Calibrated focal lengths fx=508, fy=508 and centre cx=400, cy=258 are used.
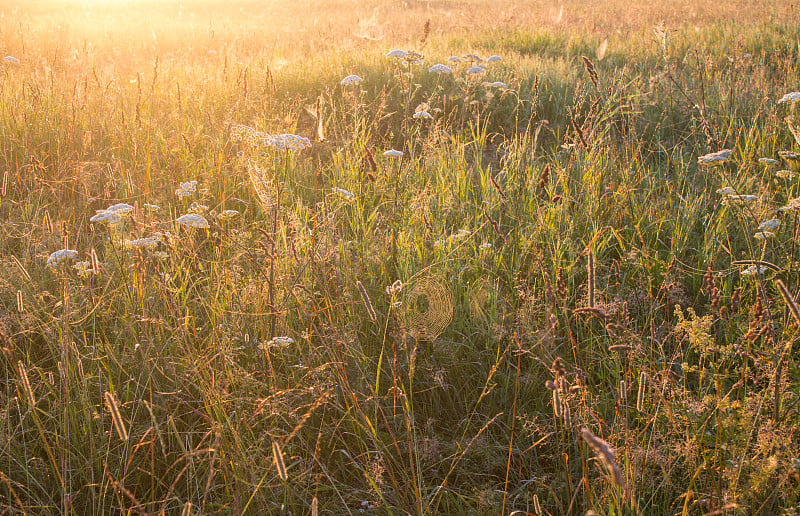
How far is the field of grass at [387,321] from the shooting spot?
1.43 m

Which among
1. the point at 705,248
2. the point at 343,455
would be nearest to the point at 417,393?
the point at 343,455

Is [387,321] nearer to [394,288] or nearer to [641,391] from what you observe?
[394,288]

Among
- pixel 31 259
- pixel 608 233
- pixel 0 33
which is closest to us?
pixel 31 259

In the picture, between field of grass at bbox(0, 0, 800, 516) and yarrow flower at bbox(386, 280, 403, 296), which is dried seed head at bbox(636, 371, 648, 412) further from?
A: yarrow flower at bbox(386, 280, 403, 296)

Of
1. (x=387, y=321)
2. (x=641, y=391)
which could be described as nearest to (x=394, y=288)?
(x=387, y=321)

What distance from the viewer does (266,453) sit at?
5.20ft

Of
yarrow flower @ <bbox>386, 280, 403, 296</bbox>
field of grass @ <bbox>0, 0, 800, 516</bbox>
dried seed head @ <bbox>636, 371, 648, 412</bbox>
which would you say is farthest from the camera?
yarrow flower @ <bbox>386, 280, 403, 296</bbox>

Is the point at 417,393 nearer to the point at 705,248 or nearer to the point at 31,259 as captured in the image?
the point at 705,248

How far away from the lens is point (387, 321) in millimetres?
1683

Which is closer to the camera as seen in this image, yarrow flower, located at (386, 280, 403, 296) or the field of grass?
the field of grass

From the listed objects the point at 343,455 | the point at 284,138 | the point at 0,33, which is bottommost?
the point at 343,455

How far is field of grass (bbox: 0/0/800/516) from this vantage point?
1.43 meters

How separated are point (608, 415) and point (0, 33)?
9291 millimetres

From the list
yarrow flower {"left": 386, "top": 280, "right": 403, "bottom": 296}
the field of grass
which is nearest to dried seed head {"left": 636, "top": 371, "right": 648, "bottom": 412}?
the field of grass
